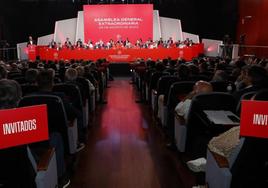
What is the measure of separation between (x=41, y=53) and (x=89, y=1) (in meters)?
5.15

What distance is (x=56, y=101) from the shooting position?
3.10 metres

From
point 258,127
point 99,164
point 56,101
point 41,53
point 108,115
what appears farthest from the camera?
point 41,53

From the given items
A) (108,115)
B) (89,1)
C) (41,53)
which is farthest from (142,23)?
(108,115)

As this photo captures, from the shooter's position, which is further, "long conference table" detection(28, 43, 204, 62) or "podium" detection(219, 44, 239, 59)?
"long conference table" detection(28, 43, 204, 62)

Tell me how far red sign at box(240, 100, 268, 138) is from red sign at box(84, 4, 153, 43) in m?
16.9

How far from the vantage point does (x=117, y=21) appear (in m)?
18.5

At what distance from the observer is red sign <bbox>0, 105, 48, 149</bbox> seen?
1.75 m

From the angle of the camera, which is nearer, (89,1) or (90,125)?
(90,125)

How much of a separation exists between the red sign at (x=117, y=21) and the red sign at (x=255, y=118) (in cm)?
1691

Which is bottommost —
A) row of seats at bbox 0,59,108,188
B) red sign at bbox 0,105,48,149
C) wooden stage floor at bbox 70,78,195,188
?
wooden stage floor at bbox 70,78,195,188

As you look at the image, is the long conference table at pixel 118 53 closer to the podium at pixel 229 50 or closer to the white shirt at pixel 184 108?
the podium at pixel 229 50

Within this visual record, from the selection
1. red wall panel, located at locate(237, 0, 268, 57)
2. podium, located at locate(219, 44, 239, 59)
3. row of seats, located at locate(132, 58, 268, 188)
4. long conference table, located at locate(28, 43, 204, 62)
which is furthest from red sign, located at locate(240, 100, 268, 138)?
long conference table, located at locate(28, 43, 204, 62)

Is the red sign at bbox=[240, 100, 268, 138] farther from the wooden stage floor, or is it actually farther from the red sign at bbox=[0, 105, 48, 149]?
the wooden stage floor

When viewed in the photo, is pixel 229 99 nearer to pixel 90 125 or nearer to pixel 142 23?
pixel 90 125
